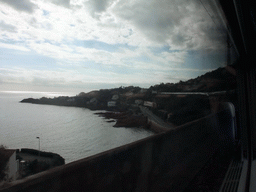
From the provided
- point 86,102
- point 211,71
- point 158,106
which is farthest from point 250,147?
point 86,102

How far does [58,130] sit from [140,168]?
92 centimetres

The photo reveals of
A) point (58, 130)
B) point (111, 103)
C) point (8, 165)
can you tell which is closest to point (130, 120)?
point (111, 103)

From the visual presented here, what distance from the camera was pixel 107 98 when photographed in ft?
9.32

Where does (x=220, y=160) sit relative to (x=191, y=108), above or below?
below

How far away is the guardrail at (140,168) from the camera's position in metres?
1.22

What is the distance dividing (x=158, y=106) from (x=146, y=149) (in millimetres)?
1372

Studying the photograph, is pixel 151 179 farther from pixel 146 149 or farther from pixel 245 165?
pixel 245 165

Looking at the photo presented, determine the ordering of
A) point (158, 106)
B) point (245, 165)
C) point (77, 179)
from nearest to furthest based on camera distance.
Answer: point (77, 179) → point (158, 106) → point (245, 165)

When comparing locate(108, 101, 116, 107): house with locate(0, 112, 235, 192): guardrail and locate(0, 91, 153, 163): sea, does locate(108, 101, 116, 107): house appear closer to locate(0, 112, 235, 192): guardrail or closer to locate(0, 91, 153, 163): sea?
locate(0, 91, 153, 163): sea

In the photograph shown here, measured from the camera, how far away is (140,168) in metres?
2.22

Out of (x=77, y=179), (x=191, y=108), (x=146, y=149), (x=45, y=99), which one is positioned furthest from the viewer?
(x=191, y=108)

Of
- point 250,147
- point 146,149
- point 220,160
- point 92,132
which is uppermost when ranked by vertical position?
point 92,132

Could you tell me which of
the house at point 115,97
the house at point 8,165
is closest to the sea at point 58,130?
the house at point 8,165

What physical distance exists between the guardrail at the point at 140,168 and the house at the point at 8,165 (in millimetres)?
79
